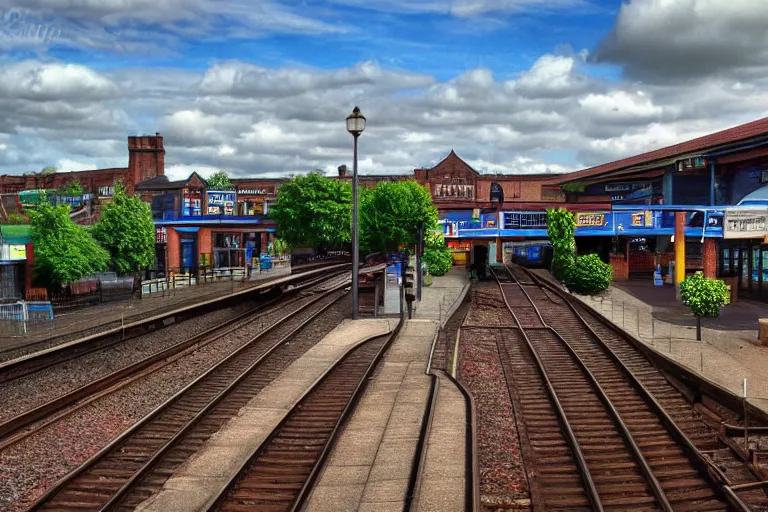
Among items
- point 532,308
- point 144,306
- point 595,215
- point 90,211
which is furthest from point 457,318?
point 90,211

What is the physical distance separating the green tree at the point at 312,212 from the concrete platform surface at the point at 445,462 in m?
53.6

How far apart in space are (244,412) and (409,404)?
337 cm

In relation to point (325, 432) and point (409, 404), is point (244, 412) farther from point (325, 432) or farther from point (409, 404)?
point (409, 404)

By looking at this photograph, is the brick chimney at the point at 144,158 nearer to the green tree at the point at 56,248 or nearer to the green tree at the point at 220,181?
the green tree at the point at 220,181

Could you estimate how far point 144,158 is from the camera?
310 feet

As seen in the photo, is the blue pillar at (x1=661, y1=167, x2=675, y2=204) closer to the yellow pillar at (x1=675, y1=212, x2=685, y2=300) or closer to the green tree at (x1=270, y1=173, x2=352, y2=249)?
the yellow pillar at (x1=675, y1=212, x2=685, y2=300)

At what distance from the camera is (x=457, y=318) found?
29.6 meters

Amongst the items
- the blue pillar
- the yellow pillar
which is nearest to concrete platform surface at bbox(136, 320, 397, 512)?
the yellow pillar

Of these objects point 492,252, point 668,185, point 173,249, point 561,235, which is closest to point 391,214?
point 492,252

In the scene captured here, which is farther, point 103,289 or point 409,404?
point 103,289

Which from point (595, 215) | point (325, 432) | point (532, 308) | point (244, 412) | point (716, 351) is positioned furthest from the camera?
point (595, 215)

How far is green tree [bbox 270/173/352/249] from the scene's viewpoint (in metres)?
68.9

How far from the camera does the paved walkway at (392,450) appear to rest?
1021 centimetres

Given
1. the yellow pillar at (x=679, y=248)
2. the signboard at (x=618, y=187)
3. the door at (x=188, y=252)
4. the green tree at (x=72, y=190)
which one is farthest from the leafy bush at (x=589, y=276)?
the green tree at (x=72, y=190)
